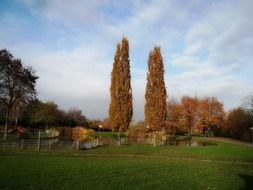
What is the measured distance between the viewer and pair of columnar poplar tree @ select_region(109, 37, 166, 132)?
118 feet

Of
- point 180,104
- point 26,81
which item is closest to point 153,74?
point 26,81

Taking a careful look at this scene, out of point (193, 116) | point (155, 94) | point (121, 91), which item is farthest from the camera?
point (193, 116)

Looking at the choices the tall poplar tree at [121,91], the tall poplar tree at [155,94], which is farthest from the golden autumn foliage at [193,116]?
the tall poplar tree at [121,91]

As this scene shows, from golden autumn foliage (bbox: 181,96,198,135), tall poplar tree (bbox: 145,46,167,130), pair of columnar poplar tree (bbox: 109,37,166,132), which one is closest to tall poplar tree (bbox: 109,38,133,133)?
pair of columnar poplar tree (bbox: 109,37,166,132)

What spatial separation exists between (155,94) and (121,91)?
19.0 ft

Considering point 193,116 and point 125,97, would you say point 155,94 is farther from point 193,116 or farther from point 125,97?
point 193,116

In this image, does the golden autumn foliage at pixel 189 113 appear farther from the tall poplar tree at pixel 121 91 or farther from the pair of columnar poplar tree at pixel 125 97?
the tall poplar tree at pixel 121 91

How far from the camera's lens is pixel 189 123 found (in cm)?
5712

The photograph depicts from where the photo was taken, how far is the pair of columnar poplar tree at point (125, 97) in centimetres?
3584

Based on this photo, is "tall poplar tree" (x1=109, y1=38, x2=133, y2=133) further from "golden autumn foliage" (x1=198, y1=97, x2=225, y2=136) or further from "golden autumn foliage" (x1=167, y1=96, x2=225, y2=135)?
"golden autumn foliage" (x1=198, y1=97, x2=225, y2=136)

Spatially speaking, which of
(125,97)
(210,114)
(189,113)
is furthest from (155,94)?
(210,114)

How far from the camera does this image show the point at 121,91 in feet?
119

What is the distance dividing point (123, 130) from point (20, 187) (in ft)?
92.5

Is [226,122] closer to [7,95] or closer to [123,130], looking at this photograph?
[123,130]
